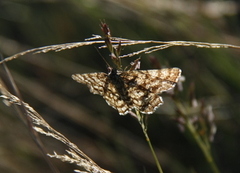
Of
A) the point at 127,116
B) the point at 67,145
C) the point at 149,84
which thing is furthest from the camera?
the point at 127,116

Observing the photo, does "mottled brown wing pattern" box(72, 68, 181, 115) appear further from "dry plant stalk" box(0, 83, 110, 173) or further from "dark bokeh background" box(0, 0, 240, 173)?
"dark bokeh background" box(0, 0, 240, 173)

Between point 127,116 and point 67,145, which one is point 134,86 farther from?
point 127,116

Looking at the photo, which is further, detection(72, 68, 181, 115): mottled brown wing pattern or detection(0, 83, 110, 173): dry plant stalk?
detection(72, 68, 181, 115): mottled brown wing pattern

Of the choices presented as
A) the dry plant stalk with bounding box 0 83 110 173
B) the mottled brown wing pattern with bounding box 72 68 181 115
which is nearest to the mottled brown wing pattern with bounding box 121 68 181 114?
the mottled brown wing pattern with bounding box 72 68 181 115

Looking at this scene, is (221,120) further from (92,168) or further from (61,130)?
(92,168)

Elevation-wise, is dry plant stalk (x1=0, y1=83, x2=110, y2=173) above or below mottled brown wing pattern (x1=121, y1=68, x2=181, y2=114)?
below

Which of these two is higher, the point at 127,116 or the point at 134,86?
the point at 134,86

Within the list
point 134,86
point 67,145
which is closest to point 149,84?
point 134,86
